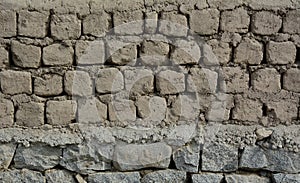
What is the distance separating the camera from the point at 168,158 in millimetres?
2947

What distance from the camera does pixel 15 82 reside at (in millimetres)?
2793

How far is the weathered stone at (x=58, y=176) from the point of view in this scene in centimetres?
292

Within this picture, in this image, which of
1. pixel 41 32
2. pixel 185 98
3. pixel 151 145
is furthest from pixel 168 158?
pixel 41 32

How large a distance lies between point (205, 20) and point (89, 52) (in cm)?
73

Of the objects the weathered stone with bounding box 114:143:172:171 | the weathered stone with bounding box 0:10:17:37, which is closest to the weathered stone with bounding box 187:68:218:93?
the weathered stone with bounding box 114:143:172:171

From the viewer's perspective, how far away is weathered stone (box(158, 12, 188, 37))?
280 cm

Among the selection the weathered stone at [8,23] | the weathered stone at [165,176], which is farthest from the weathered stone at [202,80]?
the weathered stone at [8,23]

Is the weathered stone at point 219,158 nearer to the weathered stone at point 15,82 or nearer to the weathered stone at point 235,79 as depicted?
the weathered stone at point 235,79

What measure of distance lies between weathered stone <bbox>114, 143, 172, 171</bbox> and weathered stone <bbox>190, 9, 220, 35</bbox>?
768 mm

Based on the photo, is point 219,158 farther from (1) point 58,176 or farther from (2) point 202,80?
(1) point 58,176

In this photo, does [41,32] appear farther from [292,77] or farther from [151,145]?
[292,77]

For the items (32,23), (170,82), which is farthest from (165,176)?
(32,23)

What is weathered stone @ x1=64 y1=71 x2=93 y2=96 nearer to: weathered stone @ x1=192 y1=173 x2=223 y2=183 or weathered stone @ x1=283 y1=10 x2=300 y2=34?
weathered stone @ x1=192 y1=173 x2=223 y2=183

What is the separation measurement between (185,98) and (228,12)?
0.59m
